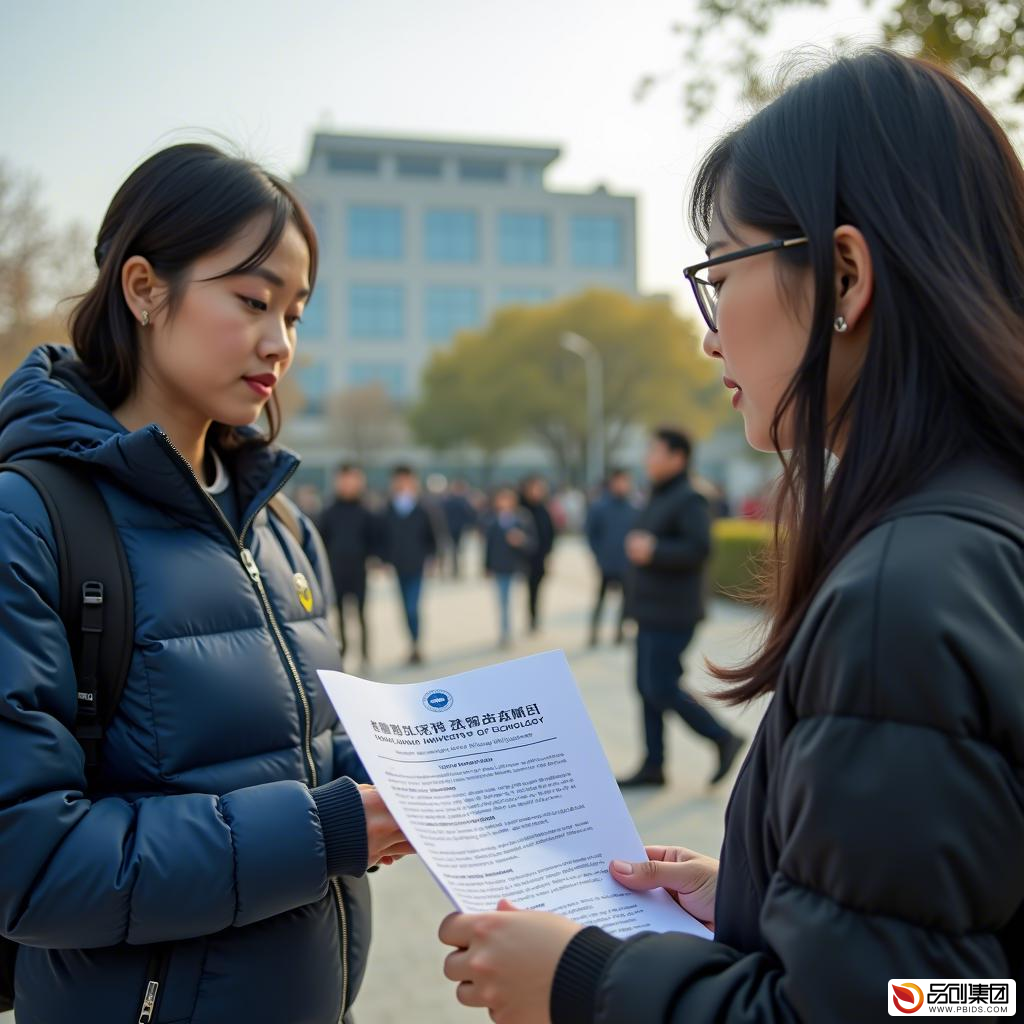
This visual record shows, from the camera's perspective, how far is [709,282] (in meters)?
1.28

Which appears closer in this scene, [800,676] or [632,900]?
[800,676]

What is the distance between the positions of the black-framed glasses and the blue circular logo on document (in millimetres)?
619

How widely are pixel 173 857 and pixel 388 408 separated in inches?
2097

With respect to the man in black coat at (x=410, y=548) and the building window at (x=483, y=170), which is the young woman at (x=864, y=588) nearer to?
the man in black coat at (x=410, y=548)

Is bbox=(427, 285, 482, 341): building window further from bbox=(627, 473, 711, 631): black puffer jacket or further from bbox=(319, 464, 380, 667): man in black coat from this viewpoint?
bbox=(627, 473, 711, 631): black puffer jacket

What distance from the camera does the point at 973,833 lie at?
A: 86 cm

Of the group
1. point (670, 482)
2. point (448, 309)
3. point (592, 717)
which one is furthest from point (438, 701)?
point (448, 309)

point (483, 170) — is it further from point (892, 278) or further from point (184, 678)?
point (892, 278)

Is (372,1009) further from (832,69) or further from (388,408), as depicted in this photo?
(388,408)

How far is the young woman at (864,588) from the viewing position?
2.88 ft

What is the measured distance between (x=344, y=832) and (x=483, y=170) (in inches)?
2907

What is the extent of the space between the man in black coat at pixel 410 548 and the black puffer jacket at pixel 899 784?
9146 millimetres

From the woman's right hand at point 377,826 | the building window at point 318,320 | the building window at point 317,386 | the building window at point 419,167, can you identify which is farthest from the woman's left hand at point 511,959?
the building window at point 419,167

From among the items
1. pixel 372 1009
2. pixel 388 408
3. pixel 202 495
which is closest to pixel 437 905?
pixel 372 1009
